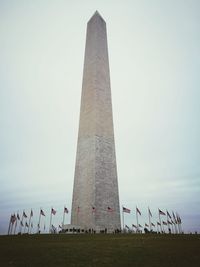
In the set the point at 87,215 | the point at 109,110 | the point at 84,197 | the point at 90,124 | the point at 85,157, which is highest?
the point at 109,110

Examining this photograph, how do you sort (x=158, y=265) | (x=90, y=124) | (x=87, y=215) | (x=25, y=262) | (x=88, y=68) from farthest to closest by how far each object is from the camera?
1. (x=88, y=68)
2. (x=90, y=124)
3. (x=87, y=215)
4. (x=25, y=262)
5. (x=158, y=265)

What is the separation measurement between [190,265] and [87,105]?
29.4m

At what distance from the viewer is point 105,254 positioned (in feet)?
34.4

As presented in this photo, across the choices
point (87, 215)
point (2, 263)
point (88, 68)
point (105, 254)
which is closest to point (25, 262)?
point (2, 263)

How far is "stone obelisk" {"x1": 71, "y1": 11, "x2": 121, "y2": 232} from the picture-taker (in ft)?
96.1

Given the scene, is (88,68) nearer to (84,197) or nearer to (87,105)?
(87,105)

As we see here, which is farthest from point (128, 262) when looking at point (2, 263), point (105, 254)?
point (2, 263)

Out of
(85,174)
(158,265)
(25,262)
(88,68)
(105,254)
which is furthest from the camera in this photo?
(88,68)

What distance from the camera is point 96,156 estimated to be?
31234 millimetres

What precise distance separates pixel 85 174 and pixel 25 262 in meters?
22.9

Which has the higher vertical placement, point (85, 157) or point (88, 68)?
point (88, 68)

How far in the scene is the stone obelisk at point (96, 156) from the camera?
1153 inches

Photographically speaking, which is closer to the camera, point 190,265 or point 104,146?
point 190,265

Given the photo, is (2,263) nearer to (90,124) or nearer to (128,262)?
(128,262)
